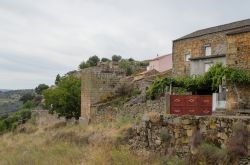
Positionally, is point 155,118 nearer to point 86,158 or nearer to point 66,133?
point 86,158

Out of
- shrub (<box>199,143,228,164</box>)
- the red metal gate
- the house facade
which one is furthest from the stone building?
the house facade

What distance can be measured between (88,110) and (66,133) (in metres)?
7.92

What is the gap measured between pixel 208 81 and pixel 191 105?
36.1 feet

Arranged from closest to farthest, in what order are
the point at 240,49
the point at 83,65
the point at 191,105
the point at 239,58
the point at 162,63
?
the point at 191,105 → the point at 240,49 → the point at 239,58 → the point at 162,63 → the point at 83,65

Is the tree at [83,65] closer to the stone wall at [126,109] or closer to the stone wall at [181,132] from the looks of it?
the stone wall at [126,109]

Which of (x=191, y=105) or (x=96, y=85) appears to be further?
(x=96, y=85)

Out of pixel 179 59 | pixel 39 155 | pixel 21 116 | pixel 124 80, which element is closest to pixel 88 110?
pixel 124 80

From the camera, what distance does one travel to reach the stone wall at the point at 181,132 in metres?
11.5

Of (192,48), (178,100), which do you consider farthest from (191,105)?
(192,48)

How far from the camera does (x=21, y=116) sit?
183 ft

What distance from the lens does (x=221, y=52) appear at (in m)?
31.5

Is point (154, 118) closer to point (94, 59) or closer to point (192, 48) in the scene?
point (192, 48)

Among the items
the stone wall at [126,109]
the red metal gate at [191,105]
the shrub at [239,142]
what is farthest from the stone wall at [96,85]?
the shrub at [239,142]

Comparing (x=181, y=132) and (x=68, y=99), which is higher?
(x=68, y=99)
